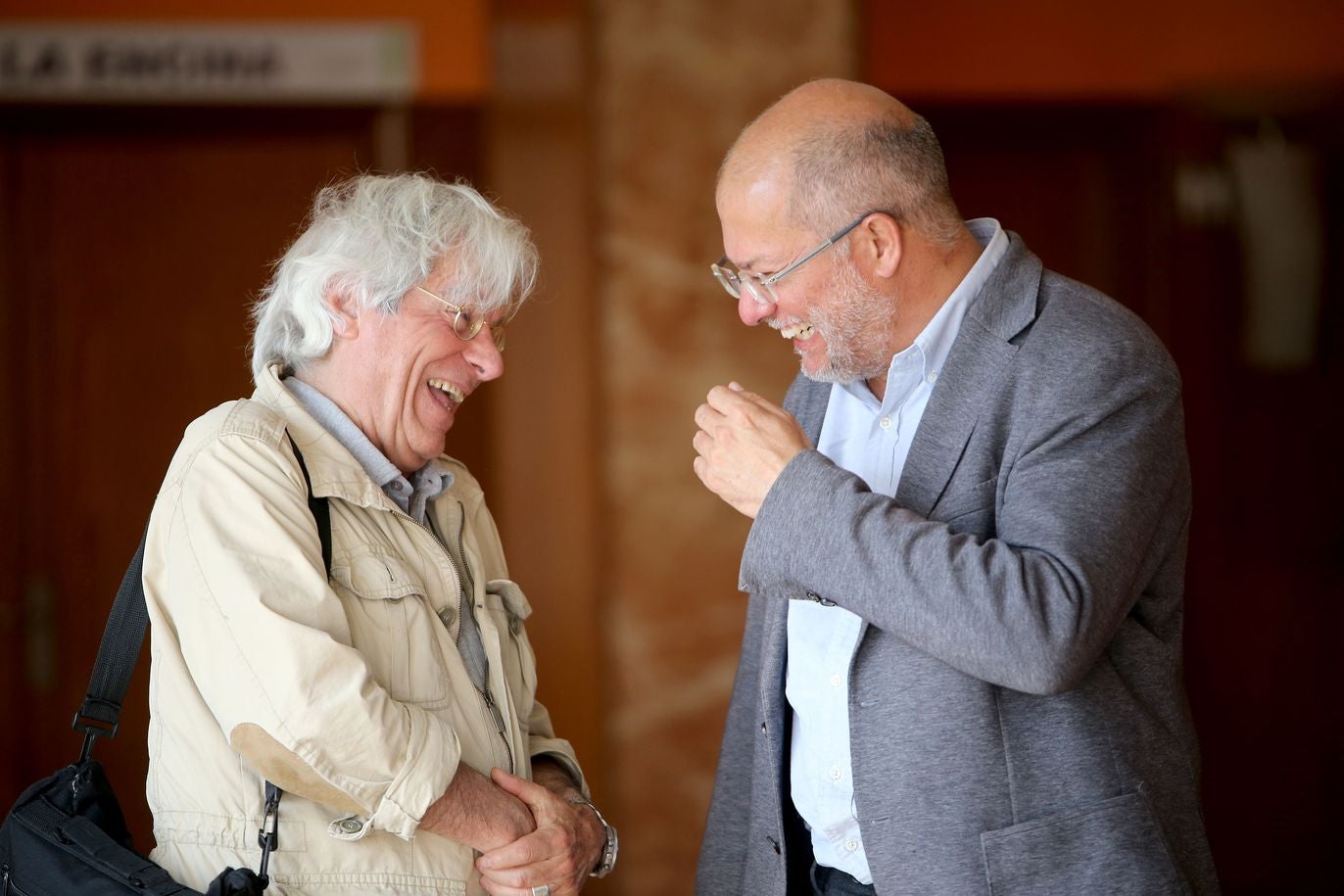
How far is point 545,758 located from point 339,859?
51 centimetres

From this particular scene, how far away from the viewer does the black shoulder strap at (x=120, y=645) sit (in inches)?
62.8

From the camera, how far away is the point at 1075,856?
1.53 m

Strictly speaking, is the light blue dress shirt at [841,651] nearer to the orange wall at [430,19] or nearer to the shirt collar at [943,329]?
the shirt collar at [943,329]

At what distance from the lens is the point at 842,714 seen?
A: 1705mm

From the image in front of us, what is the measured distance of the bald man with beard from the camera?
1474mm

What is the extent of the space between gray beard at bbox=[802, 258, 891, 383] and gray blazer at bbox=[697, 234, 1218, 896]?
0.48 feet

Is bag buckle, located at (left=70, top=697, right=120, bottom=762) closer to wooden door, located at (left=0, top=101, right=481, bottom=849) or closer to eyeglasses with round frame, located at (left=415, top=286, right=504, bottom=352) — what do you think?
eyeglasses with round frame, located at (left=415, top=286, right=504, bottom=352)

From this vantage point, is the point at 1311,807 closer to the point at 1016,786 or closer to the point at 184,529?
the point at 1016,786

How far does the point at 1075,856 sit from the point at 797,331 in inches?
31.2

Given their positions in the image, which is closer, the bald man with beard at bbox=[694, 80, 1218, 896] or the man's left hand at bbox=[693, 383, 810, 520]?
the bald man with beard at bbox=[694, 80, 1218, 896]

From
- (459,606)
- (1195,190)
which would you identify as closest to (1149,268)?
(1195,190)

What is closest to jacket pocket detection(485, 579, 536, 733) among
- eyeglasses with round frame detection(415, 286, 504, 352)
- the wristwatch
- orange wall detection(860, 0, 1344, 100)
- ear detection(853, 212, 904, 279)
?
the wristwatch

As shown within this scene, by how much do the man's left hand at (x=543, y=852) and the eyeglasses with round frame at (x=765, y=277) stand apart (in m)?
0.75

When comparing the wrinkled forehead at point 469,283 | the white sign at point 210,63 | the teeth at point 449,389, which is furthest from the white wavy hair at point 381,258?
the white sign at point 210,63
